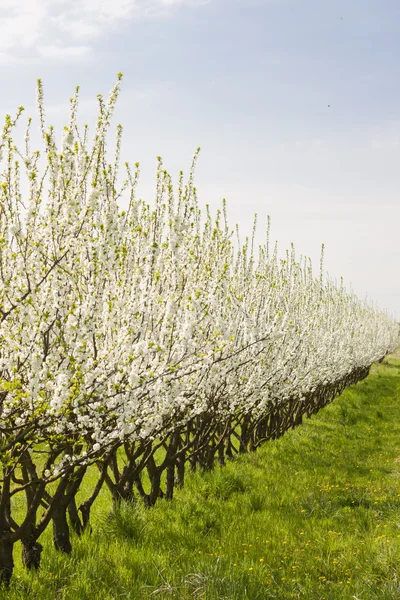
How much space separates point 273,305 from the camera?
44.3ft

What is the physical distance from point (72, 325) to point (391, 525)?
241 inches

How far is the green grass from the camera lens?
5312mm

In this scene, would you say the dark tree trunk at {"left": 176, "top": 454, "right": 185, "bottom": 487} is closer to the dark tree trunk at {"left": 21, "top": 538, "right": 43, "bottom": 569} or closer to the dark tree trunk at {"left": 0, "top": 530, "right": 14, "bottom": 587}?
the dark tree trunk at {"left": 21, "top": 538, "right": 43, "bottom": 569}

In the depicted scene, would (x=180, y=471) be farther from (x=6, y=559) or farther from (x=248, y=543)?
(x=6, y=559)

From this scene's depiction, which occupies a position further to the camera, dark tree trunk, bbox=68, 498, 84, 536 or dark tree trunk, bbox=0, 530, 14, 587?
dark tree trunk, bbox=68, 498, 84, 536

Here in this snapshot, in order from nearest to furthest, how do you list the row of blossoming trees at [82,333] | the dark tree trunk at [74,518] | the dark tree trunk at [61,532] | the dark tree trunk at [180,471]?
the row of blossoming trees at [82,333] → the dark tree trunk at [61,532] → the dark tree trunk at [74,518] → the dark tree trunk at [180,471]

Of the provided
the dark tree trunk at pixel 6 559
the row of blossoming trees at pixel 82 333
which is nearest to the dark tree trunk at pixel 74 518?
the row of blossoming trees at pixel 82 333

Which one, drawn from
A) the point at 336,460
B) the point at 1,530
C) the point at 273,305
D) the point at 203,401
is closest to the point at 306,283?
the point at 273,305

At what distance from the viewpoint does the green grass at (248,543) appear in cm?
531

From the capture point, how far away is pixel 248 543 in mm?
6871

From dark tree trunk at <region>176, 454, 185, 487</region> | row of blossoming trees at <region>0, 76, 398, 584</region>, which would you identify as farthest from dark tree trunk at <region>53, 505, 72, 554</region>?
dark tree trunk at <region>176, 454, 185, 487</region>

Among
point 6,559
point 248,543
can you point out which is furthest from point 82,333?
point 248,543

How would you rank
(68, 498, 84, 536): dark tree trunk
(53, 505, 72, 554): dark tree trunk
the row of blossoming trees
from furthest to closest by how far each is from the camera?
(68, 498, 84, 536): dark tree trunk
(53, 505, 72, 554): dark tree trunk
the row of blossoming trees

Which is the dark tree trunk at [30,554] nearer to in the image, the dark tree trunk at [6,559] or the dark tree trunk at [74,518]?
the dark tree trunk at [6,559]
